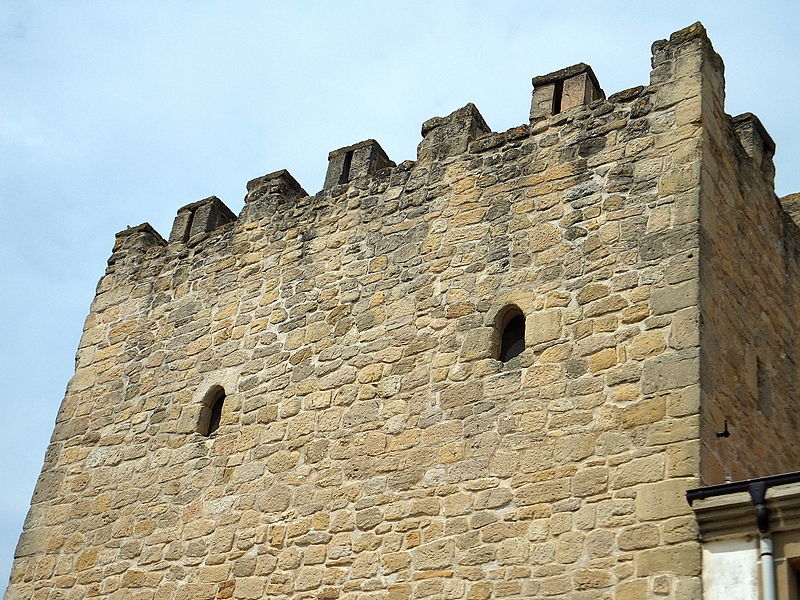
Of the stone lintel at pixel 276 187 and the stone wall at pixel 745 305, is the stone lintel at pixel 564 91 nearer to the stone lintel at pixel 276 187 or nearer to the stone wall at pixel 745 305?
the stone wall at pixel 745 305

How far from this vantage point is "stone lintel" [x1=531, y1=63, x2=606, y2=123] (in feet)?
24.7

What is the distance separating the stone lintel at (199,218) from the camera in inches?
364

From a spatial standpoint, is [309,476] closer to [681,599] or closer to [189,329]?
[189,329]

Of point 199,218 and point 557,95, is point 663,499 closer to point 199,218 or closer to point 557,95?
point 557,95

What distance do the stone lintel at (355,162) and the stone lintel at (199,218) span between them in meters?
1.21

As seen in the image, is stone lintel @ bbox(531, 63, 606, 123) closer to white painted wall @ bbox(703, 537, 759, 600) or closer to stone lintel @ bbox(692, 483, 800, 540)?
stone lintel @ bbox(692, 483, 800, 540)

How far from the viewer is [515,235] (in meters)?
7.12

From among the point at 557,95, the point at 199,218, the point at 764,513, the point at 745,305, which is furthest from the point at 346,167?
the point at 764,513

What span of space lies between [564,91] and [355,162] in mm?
1759

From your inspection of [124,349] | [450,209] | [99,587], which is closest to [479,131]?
[450,209]

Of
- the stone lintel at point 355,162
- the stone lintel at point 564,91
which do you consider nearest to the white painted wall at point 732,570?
the stone lintel at point 564,91

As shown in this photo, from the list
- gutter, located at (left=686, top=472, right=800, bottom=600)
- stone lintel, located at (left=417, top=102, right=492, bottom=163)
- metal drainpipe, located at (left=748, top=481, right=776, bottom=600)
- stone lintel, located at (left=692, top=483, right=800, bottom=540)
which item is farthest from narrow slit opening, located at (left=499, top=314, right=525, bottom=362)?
metal drainpipe, located at (left=748, top=481, right=776, bottom=600)

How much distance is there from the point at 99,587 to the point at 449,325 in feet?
10.3

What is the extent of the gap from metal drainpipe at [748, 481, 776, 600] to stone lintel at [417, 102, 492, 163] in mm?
3512
